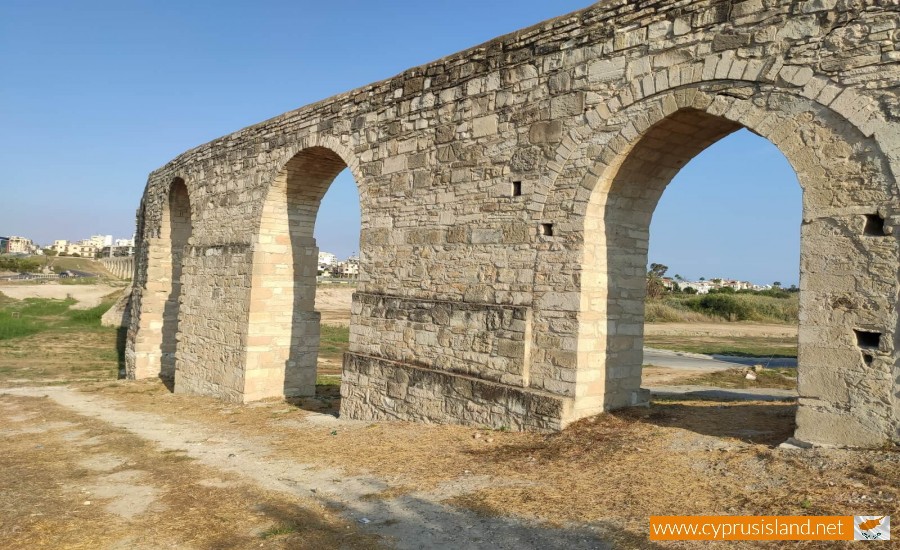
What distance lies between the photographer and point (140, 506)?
5449 millimetres

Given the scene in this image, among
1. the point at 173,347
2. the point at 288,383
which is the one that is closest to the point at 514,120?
the point at 288,383

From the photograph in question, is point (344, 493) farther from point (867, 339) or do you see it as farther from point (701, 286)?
point (701, 286)

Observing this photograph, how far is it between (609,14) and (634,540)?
5060 millimetres

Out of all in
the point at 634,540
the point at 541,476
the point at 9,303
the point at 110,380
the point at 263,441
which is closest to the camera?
the point at 634,540

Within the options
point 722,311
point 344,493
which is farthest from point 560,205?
point 722,311

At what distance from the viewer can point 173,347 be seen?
15781 millimetres

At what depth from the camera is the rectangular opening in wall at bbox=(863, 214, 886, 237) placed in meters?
4.89

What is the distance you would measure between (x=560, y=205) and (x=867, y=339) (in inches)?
119

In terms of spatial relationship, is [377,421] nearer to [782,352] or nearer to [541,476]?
[541,476]

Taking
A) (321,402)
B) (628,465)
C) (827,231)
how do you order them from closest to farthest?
1. (827,231)
2. (628,465)
3. (321,402)

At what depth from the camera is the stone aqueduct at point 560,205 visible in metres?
4.95

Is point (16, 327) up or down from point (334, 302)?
down

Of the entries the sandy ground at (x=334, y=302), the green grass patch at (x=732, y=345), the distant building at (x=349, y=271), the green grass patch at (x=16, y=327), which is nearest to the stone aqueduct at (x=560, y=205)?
the green grass patch at (x=732, y=345)

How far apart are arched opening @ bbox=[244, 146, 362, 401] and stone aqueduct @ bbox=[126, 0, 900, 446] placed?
0.04 m
